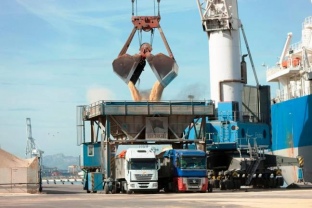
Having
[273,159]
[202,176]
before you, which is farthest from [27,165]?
[273,159]

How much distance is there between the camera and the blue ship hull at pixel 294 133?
6158 centimetres

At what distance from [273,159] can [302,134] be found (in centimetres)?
879

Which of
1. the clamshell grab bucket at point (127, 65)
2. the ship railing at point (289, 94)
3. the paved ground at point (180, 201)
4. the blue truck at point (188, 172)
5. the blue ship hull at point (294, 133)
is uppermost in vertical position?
the clamshell grab bucket at point (127, 65)

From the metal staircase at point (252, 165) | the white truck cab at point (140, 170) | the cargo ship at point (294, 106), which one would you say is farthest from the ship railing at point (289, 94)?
the white truck cab at point (140, 170)

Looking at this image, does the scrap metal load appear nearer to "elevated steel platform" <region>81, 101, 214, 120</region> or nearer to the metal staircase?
"elevated steel platform" <region>81, 101, 214, 120</region>

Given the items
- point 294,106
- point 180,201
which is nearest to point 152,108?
point 294,106

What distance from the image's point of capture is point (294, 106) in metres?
65.9

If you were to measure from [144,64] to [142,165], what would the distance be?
1327 centimetres

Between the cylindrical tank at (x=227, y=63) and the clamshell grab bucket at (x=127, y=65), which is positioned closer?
the clamshell grab bucket at (x=127, y=65)

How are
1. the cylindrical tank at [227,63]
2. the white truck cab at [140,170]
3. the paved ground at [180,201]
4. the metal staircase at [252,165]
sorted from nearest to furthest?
the paved ground at [180,201] → the white truck cab at [140,170] → the metal staircase at [252,165] → the cylindrical tank at [227,63]

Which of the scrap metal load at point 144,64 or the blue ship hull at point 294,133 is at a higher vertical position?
the scrap metal load at point 144,64

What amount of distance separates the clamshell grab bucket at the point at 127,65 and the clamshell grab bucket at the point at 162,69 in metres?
1.10

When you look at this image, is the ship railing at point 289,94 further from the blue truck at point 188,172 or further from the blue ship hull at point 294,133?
the blue truck at point 188,172

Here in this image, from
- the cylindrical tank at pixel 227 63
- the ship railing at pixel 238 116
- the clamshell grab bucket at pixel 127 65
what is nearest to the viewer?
the clamshell grab bucket at pixel 127 65
